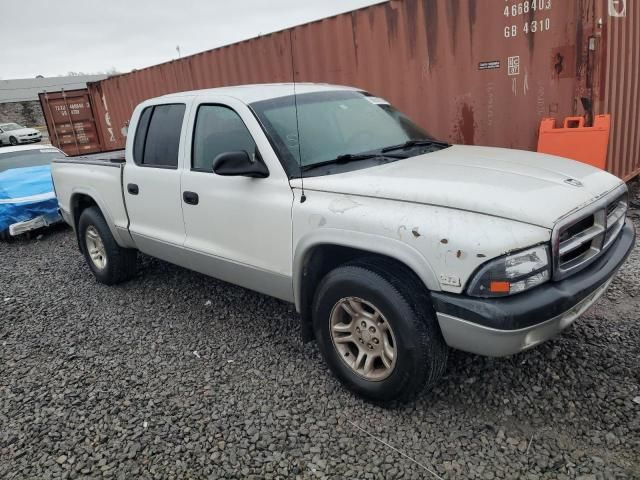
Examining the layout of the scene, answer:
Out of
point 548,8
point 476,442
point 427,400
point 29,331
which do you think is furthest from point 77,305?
point 548,8

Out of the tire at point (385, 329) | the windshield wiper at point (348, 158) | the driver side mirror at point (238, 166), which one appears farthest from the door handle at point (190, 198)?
the tire at point (385, 329)

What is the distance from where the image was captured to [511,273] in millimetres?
2201

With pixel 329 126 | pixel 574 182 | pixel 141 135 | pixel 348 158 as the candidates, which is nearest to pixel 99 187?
pixel 141 135

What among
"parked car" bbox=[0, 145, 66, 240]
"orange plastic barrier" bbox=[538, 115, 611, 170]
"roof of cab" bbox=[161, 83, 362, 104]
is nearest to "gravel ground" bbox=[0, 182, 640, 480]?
"orange plastic barrier" bbox=[538, 115, 611, 170]

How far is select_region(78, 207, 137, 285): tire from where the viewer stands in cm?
484

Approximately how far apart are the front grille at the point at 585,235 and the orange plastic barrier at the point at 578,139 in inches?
88.9

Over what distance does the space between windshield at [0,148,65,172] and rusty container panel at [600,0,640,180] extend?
27.4ft

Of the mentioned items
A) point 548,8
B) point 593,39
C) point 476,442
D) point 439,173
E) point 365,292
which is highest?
point 548,8

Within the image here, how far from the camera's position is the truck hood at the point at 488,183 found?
2.31 meters

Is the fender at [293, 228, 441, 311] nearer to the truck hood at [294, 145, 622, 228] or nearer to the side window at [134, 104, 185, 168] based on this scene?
the truck hood at [294, 145, 622, 228]

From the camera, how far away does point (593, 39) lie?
487cm

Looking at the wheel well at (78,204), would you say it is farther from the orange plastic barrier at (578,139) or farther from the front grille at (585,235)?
the orange plastic barrier at (578,139)

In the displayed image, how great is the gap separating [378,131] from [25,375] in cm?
306

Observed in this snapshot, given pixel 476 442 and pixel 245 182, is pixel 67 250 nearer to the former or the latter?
pixel 245 182
